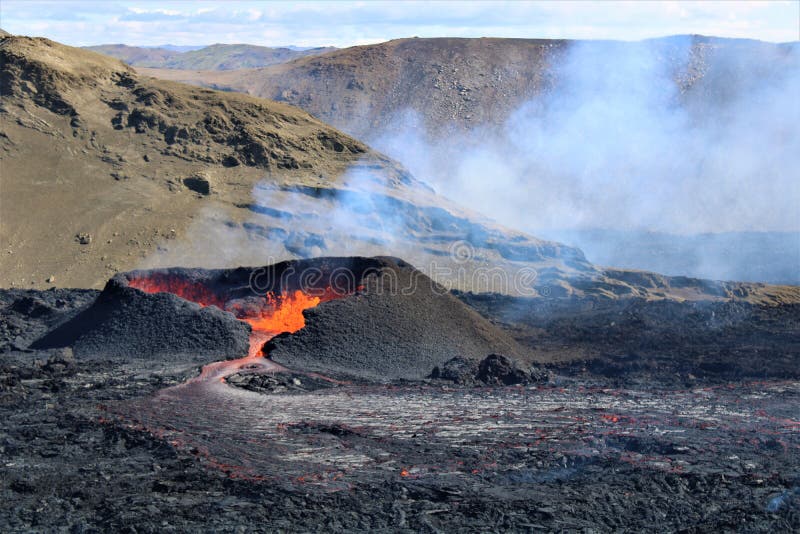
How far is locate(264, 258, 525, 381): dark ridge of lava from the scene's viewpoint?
717 inches

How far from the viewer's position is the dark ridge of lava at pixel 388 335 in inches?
717

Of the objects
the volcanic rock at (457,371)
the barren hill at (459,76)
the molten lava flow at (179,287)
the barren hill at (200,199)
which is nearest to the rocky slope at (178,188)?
the barren hill at (200,199)

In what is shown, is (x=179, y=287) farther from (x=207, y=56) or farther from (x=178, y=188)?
(x=207, y=56)

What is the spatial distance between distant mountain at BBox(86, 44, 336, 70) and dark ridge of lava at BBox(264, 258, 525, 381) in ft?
347

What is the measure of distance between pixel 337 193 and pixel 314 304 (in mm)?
12751

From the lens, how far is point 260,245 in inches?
1189

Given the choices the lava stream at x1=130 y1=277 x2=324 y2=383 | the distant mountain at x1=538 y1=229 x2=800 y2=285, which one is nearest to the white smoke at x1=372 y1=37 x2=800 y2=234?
the distant mountain at x1=538 y1=229 x2=800 y2=285

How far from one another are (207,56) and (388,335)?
423 feet

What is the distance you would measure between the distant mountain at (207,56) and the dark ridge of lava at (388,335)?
105858 mm

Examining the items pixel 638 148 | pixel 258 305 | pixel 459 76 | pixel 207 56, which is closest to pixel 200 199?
pixel 258 305

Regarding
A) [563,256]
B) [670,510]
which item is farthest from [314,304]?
[563,256]

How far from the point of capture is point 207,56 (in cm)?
13850

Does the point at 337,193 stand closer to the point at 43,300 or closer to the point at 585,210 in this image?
the point at 43,300

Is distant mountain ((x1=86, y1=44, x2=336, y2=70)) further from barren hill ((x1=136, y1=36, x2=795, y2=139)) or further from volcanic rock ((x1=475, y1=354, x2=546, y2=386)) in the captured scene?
volcanic rock ((x1=475, y1=354, x2=546, y2=386))
